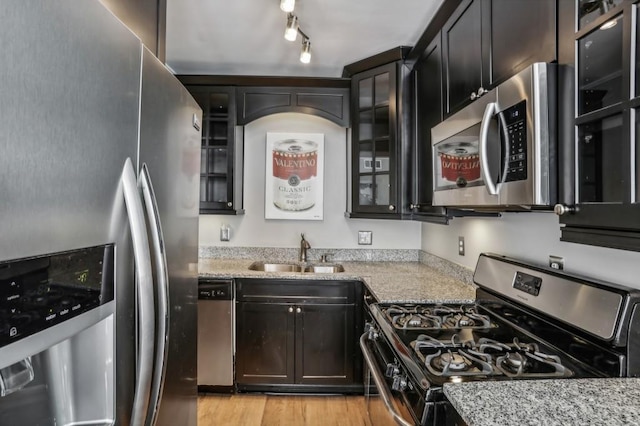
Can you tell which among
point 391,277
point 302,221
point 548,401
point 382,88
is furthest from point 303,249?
point 548,401

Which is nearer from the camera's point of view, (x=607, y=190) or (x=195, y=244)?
(x=607, y=190)

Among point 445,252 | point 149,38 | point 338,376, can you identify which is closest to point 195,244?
point 149,38

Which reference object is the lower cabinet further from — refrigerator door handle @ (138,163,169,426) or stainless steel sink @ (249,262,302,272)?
refrigerator door handle @ (138,163,169,426)

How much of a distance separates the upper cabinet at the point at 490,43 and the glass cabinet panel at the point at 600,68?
0.43ft

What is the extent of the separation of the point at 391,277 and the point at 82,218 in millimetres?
2073

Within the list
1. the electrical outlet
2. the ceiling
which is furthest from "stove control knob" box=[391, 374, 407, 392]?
the ceiling

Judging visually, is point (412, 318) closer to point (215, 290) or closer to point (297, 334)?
point (297, 334)

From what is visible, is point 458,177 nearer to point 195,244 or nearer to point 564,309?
point 564,309


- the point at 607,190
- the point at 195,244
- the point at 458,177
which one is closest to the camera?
the point at 607,190

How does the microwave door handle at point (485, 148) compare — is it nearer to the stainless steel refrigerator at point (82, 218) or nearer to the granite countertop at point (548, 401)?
the granite countertop at point (548, 401)

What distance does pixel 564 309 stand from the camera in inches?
49.2

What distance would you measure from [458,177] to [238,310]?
1.75 m

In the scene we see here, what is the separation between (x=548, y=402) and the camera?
2.71 feet

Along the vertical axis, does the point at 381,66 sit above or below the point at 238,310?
above
